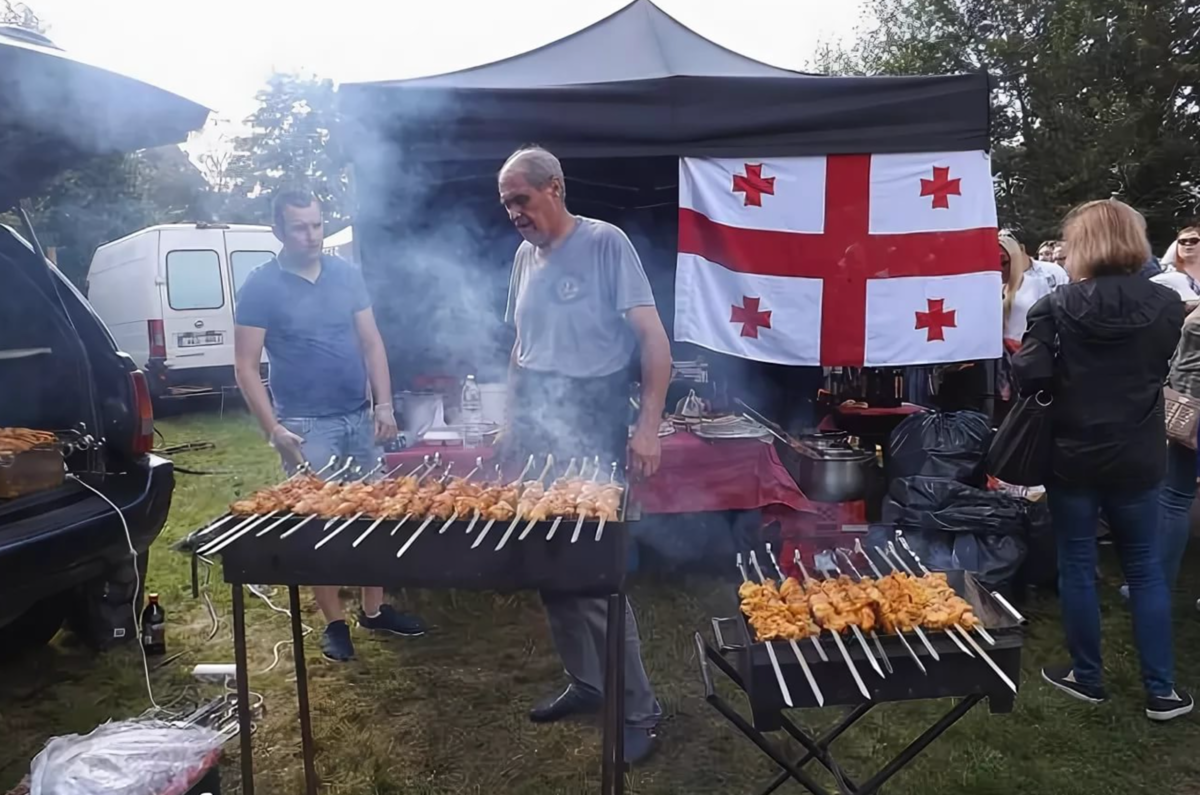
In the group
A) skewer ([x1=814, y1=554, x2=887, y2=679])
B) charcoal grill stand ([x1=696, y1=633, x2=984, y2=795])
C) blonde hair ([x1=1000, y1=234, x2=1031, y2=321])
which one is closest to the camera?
skewer ([x1=814, y1=554, x2=887, y2=679])

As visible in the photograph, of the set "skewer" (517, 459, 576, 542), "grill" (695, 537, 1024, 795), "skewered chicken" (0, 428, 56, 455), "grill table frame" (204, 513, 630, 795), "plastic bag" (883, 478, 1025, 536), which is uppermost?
"skewered chicken" (0, 428, 56, 455)

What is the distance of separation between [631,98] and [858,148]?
1277 millimetres

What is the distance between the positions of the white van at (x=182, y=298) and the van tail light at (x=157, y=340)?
0.01 metres

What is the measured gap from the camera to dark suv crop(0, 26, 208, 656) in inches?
117

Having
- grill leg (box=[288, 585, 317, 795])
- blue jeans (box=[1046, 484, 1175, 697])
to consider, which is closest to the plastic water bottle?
grill leg (box=[288, 585, 317, 795])

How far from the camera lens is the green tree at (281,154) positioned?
487 cm

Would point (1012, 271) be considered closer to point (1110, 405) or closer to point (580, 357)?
point (1110, 405)

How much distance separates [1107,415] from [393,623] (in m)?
3.32

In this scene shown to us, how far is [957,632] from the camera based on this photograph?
6.92ft

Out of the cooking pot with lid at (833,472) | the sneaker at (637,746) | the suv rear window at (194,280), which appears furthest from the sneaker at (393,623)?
the suv rear window at (194,280)

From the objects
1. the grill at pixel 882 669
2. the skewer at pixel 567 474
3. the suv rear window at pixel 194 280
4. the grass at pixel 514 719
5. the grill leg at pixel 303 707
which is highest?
the suv rear window at pixel 194 280

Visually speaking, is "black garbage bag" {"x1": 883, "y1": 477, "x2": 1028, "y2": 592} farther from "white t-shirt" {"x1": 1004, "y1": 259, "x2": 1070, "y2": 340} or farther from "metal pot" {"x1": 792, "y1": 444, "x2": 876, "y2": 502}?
"white t-shirt" {"x1": 1004, "y1": 259, "x2": 1070, "y2": 340}

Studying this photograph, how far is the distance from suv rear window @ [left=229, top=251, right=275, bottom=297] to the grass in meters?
8.27

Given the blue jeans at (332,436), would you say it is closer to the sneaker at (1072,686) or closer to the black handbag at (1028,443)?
the black handbag at (1028,443)
